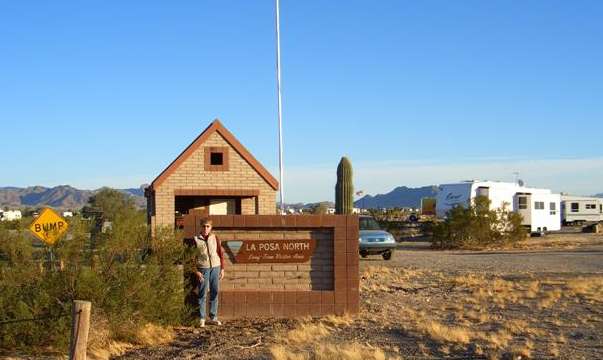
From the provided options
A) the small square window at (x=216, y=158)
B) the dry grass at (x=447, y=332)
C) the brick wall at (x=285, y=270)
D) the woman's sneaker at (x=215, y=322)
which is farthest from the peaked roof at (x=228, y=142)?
the dry grass at (x=447, y=332)

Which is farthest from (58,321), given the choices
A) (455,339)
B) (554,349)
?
(554,349)

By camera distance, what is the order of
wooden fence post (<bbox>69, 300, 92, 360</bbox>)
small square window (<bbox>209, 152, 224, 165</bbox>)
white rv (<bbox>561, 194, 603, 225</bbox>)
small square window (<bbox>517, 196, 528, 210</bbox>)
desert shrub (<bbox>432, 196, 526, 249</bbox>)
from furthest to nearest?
white rv (<bbox>561, 194, 603, 225</bbox>) < small square window (<bbox>517, 196, 528, 210</bbox>) < desert shrub (<bbox>432, 196, 526, 249</bbox>) < small square window (<bbox>209, 152, 224, 165</bbox>) < wooden fence post (<bbox>69, 300, 92, 360</bbox>)

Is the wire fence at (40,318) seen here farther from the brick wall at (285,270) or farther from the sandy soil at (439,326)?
the brick wall at (285,270)

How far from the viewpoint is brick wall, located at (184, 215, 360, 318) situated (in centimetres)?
1349

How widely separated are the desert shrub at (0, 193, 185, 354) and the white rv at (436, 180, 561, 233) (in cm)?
2855

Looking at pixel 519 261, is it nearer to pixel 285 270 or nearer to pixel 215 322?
pixel 285 270

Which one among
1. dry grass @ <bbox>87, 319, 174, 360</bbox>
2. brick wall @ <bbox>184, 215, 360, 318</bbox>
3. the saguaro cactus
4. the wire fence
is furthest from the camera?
the saguaro cactus

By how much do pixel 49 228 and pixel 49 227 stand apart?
0.07m

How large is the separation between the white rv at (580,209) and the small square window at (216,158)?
4387 cm

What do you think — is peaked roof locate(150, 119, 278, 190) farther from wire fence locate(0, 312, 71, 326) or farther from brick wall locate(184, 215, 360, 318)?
wire fence locate(0, 312, 71, 326)

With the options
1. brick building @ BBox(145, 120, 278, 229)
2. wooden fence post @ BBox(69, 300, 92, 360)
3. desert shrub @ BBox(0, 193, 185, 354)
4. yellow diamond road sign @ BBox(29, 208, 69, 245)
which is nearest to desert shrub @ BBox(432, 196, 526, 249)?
brick building @ BBox(145, 120, 278, 229)

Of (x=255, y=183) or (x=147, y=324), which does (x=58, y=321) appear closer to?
(x=147, y=324)

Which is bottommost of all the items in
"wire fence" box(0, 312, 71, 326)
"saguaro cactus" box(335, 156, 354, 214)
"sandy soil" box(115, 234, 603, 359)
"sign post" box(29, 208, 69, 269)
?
"sandy soil" box(115, 234, 603, 359)

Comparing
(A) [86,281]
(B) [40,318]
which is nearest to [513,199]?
(A) [86,281]
